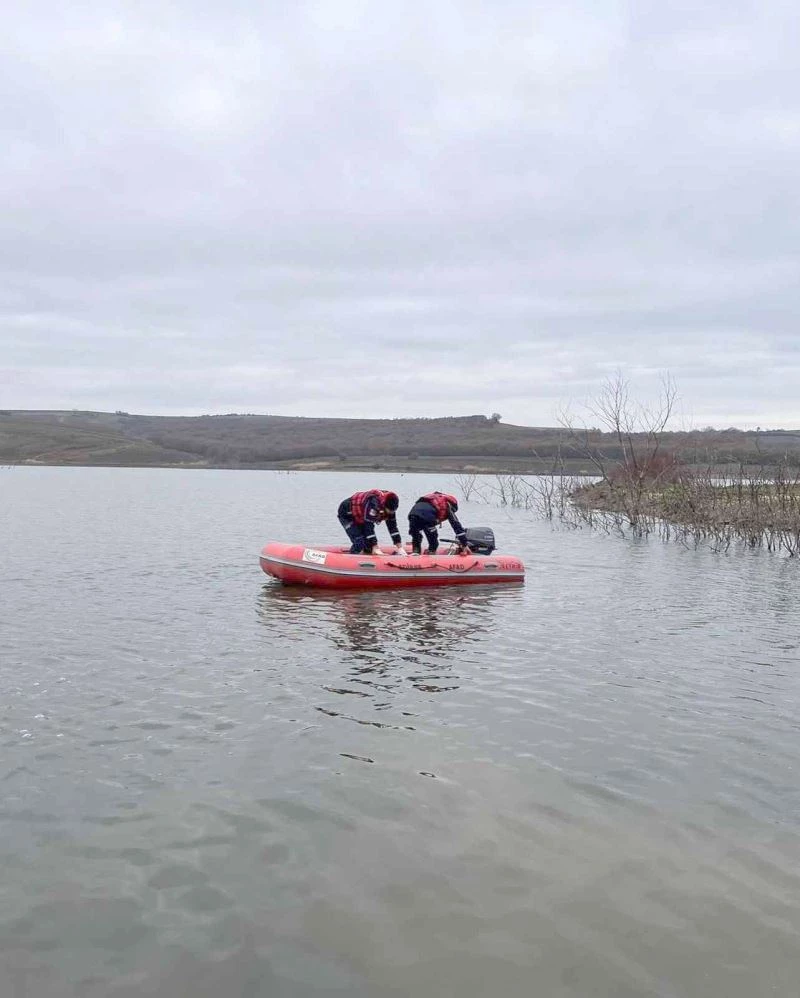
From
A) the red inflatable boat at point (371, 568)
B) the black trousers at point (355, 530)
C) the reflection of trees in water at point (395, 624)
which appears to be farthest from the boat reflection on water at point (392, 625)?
the black trousers at point (355, 530)

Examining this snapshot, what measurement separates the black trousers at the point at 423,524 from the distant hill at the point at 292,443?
243 feet

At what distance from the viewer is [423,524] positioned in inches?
690

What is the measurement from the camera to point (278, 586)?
688 inches

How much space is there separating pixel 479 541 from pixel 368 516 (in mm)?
2895

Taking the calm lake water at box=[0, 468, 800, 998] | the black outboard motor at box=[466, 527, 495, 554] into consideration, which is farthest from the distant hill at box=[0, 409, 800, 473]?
the calm lake water at box=[0, 468, 800, 998]

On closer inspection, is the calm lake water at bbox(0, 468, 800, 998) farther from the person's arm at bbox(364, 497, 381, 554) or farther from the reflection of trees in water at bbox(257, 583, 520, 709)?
the person's arm at bbox(364, 497, 381, 554)

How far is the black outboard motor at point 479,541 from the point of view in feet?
61.1

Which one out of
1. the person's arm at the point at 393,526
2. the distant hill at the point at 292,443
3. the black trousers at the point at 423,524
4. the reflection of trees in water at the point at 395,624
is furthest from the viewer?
the distant hill at the point at 292,443

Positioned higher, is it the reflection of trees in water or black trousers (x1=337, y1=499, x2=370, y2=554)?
black trousers (x1=337, y1=499, x2=370, y2=554)

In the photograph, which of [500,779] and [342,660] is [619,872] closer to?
[500,779]

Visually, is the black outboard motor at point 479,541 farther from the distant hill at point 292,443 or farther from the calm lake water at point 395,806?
the distant hill at point 292,443

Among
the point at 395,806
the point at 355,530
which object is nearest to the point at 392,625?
the point at 355,530

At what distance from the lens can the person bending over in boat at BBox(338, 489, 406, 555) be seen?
16.6m

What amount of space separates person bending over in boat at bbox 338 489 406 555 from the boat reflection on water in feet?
3.44
